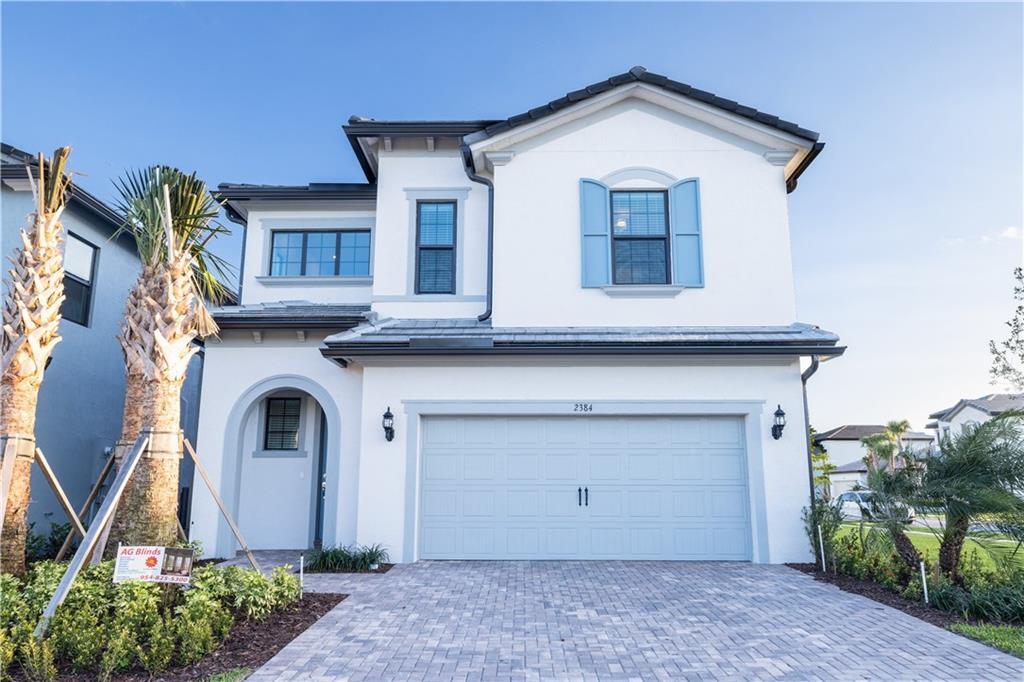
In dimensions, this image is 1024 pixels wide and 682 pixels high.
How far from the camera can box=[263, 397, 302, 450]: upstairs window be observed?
11766mm

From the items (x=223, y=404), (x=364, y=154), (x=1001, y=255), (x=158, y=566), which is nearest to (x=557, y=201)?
(x=364, y=154)

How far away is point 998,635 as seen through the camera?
229 inches

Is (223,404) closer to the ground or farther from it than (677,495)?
farther from it

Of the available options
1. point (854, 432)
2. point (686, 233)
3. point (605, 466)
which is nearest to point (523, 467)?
point (605, 466)

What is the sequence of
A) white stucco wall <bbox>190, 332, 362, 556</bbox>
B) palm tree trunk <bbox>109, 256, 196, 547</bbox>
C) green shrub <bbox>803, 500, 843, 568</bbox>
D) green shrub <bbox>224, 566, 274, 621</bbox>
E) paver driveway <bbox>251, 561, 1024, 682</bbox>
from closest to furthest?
paver driveway <bbox>251, 561, 1024, 682</bbox> → green shrub <bbox>224, 566, 274, 621</bbox> → palm tree trunk <bbox>109, 256, 196, 547</bbox> → green shrub <bbox>803, 500, 843, 568</bbox> → white stucco wall <bbox>190, 332, 362, 556</bbox>

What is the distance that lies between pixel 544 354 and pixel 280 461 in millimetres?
5621

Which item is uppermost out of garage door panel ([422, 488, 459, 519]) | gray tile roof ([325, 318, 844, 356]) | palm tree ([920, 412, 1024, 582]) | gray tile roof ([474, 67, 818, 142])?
gray tile roof ([474, 67, 818, 142])

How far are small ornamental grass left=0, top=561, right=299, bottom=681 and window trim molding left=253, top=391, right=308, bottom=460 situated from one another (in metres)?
4.89

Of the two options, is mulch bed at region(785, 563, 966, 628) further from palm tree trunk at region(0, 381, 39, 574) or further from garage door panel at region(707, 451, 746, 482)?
palm tree trunk at region(0, 381, 39, 574)

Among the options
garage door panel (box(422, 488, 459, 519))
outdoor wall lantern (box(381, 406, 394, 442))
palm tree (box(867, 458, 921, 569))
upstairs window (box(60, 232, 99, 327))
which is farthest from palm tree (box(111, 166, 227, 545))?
palm tree (box(867, 458, 921, 569))

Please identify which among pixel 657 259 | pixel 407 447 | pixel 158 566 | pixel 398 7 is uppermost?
pixel 398 7

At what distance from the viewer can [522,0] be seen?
12867 mm

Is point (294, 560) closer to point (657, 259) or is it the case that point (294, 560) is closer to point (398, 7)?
point (657, 259)

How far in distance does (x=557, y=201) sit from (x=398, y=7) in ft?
18.3
